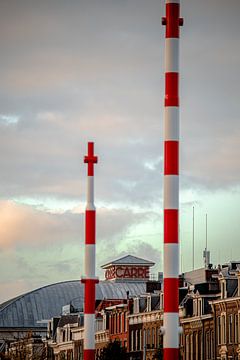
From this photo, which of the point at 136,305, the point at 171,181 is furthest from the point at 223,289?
the point at 171,181

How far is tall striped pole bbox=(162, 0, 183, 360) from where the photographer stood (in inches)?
1281

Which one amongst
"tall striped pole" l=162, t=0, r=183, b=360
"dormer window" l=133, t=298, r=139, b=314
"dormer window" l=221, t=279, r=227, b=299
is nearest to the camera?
"tall striped pole" l=162, t=0, r=183, b=360

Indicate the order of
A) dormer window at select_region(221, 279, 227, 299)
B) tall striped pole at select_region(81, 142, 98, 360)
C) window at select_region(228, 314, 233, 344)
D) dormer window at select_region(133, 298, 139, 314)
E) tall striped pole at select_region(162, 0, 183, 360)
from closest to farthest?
tall striped pole at select_region(162, 0, 183, 360)
tall striped pole at select_region(81, 142, 98, 360)
window at select_region(228, 314, 233, 344)
dormer window at select_region(221, 279, 227, 299)
dormer window at select_region(133, 298, 139, 314)

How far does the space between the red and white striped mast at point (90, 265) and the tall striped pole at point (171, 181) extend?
11142 mm

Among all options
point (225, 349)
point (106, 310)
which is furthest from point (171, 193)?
point (106, 310)

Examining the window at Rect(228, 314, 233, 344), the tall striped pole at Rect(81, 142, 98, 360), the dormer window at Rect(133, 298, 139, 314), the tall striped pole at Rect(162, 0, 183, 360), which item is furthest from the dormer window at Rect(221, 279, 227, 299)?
the tall striped pole at Rect(162, 0, 183, 360)

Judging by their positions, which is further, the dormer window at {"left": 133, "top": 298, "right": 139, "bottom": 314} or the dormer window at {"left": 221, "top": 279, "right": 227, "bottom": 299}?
the dormer window at {"left": 133, "top": 298, "right": 139, "bottom": 314}

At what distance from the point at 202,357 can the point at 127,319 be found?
26.0 meters

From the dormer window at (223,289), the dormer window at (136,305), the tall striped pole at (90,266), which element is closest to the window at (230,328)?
the dormer window at (223,289)

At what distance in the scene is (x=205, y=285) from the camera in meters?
114

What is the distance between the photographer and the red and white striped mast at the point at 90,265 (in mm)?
43969

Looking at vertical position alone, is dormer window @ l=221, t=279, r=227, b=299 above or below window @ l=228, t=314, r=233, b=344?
above

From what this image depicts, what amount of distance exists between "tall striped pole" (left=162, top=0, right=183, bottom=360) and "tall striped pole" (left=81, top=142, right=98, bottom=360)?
36.6 ft

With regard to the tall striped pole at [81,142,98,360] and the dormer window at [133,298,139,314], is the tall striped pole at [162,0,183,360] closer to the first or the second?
the tall striped pole at [81,142,98,360]
